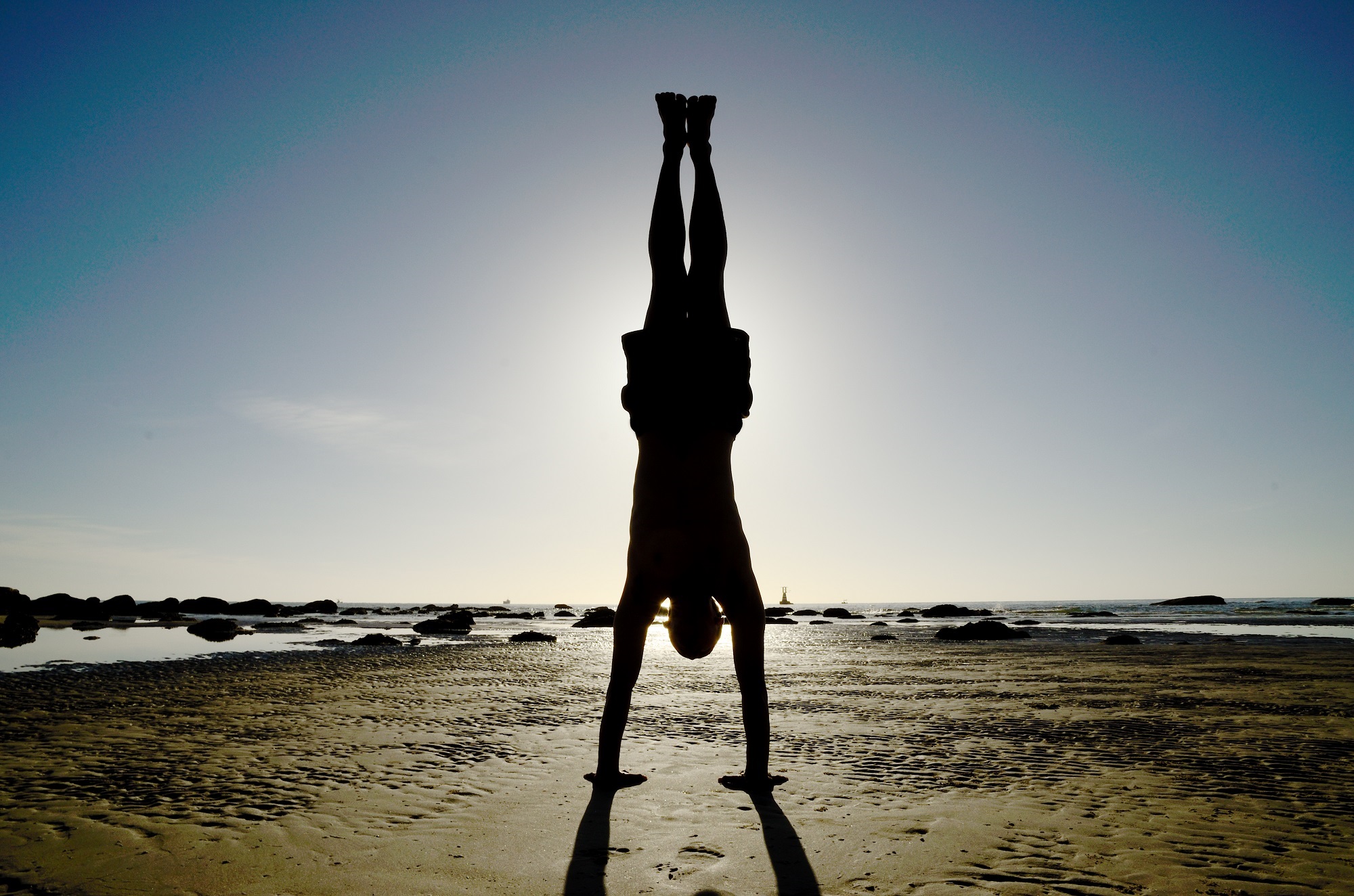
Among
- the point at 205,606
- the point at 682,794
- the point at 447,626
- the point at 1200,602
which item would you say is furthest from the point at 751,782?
the point at 1200,602

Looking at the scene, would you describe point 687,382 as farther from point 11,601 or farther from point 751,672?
point 11,601

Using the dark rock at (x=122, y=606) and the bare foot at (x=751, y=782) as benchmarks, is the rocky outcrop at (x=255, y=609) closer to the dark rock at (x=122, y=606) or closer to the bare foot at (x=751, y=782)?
the dark rock at (x=122, y=606)

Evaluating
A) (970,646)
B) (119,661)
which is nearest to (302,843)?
(119,661)

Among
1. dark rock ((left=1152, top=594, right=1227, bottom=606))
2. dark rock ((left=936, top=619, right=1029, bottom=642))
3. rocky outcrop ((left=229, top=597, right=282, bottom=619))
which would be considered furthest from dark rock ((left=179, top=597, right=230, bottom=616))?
dark rock ((left=1152, top=594, right=1227, bottom=606))

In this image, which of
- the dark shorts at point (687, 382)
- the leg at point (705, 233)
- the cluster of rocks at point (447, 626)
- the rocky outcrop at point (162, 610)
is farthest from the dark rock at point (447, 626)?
the leg at point (705, 233)

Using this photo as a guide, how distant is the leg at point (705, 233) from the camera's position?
518cm

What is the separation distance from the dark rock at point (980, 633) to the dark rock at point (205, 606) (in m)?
53.3

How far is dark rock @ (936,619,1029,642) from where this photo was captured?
26.1 meters

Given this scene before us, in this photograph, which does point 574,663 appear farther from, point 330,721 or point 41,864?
point 41,864

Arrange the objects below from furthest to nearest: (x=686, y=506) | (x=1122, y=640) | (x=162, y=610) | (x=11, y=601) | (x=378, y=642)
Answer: (x=162, y=610)
(x=11, y=601)
(x=378, y=642)
(x=1122, y=640)
(x=686, y=506)

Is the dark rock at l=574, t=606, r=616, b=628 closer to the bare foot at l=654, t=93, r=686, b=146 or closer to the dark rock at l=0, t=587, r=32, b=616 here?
the dark rock at l=0, t=587, r=32, b=616

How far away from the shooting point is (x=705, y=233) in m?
5.34

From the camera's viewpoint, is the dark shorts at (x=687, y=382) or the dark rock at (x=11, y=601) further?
the dark rock at (x=11, y=601)

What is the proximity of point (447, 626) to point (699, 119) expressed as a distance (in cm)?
3395
